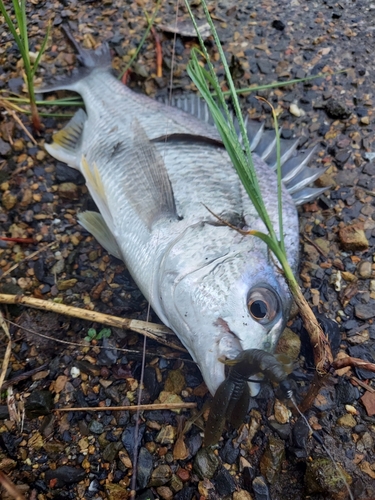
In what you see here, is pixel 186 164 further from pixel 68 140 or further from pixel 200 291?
pixel 68 140

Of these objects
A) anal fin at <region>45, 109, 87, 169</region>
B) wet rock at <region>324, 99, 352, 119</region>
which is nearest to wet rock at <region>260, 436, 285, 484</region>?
anal fin at <region>45, 109, 87, 169</region>

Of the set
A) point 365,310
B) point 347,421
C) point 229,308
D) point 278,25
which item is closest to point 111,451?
point 229,308

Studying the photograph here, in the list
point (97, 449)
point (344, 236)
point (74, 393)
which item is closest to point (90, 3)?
point (344, 236)

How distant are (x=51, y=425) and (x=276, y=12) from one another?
3.85 m

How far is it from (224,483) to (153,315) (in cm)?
93

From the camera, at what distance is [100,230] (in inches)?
100

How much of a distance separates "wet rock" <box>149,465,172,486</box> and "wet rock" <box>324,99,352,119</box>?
8.89ft

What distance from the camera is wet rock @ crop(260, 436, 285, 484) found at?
191 centimetres

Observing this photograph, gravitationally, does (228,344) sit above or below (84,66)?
below

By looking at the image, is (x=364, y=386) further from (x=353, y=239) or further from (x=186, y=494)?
(x=186, y=494)

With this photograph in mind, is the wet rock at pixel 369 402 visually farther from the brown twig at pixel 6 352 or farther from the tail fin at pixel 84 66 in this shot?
the tail fin at pixel 84 66

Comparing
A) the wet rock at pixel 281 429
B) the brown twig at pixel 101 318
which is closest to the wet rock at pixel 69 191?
the brown twig at pixel 101 318

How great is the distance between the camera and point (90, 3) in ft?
12.5

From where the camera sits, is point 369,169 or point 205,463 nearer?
point 205,463
